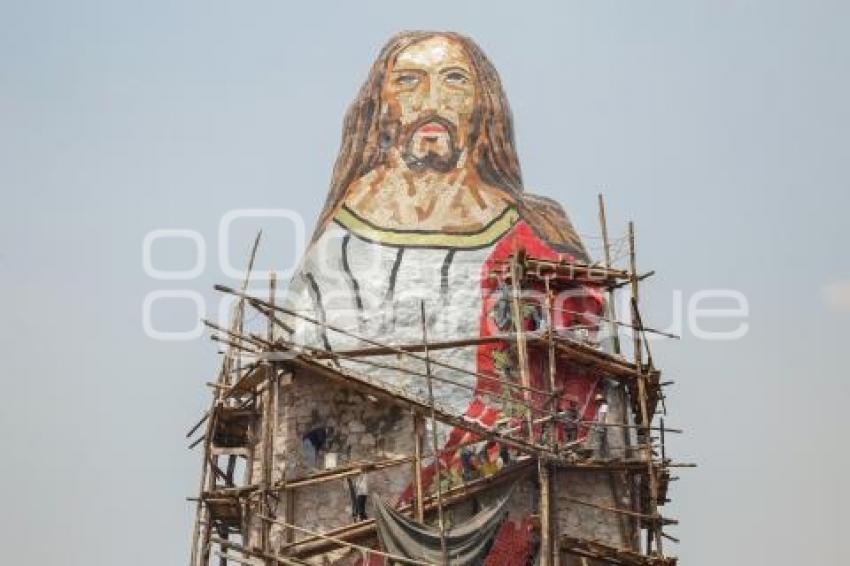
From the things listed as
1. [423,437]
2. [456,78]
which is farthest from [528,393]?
[456,78]

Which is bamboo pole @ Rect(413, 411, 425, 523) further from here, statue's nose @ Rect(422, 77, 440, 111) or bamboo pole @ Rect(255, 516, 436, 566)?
statue's nose @ Rect(422, 77, 440, 111)

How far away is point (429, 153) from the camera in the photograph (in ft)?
78.2

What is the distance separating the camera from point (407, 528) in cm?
1898

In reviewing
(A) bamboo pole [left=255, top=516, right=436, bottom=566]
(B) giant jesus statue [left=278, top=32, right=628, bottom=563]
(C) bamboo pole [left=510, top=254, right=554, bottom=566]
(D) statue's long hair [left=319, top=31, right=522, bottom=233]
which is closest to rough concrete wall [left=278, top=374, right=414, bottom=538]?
(B) giant jesus statue [left=278, top=32, right=628, bottom=563]

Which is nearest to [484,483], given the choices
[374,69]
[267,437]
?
[267,437]

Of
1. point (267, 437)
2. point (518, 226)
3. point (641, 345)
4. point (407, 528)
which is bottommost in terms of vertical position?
point (407, 528)

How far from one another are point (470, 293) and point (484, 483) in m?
3.28

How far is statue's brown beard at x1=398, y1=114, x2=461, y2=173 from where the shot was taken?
2372 centimetres

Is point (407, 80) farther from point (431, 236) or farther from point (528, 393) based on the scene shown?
point (528, 393)

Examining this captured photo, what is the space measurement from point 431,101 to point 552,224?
2.96 meters

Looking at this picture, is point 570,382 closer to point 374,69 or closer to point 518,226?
point 518,226

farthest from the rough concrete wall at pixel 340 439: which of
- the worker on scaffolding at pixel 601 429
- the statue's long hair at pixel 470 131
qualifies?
the statue's long hair at pixel 470 131

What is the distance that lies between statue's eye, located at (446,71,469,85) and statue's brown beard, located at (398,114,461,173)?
814mm

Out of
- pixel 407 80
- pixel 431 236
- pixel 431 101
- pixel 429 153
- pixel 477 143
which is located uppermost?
pixel 407 80
